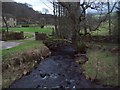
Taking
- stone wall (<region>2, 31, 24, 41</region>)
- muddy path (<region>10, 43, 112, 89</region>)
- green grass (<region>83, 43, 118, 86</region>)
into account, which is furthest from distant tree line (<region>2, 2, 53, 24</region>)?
green grass (<region>83, 43, 118, 86</region>)

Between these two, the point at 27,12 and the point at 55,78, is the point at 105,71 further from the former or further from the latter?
the point at 27,12

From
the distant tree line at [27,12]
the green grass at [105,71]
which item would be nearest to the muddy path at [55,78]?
the green grass at [105,71]

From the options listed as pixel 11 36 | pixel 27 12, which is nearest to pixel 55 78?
pixel 11 36

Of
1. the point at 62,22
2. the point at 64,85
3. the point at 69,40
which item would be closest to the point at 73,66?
the point at 64,85

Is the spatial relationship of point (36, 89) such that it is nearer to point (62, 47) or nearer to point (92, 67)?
point (92, 67)

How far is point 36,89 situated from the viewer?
42.6 feet

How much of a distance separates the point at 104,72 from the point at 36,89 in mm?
4857

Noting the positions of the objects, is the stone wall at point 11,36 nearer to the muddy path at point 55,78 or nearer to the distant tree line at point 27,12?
the distant tree line at point 27,12

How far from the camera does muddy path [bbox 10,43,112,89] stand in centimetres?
1366

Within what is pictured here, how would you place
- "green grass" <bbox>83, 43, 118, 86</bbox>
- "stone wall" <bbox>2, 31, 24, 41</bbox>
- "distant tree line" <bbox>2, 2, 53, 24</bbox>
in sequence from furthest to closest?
"distant tree line" <bbox>2, 2, 53, 24</bbox> → "stone wall" <bbox>2, 31, 24, 41</bbox> → "green grass" <bbox>83, 43, 118, 86</bbox>

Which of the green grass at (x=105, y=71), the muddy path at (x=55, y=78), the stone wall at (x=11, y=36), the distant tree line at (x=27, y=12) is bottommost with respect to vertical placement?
the muddy path at (x=55, y=78)

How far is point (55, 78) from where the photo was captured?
15586 mm

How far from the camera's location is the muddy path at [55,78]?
44.8 feet

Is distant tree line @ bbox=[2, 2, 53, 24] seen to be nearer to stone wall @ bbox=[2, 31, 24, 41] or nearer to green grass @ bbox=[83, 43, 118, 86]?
stone wall @ bbox=[2, 31, 24, 41]
